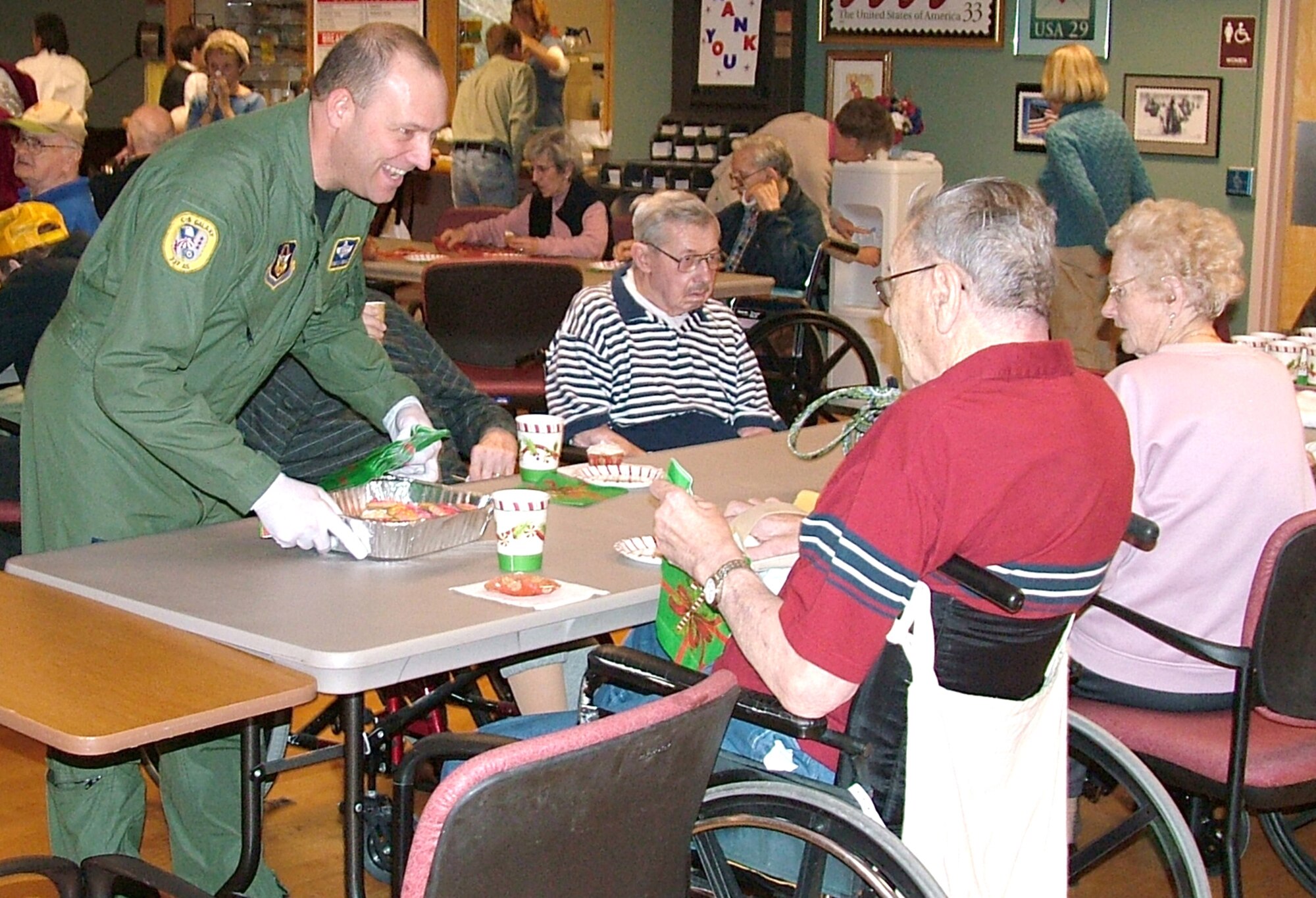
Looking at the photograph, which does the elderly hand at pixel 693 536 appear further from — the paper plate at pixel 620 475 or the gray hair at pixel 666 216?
the gray hair at pixel 666 216

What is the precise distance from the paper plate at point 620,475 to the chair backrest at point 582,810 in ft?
4.09

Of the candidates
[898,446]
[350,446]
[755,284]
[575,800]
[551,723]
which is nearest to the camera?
[575,800]

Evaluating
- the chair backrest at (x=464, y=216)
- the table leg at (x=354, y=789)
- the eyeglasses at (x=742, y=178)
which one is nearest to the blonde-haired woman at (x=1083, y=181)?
the eyeglasses at (x=742, y=178)

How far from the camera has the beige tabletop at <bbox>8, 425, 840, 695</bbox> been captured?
2.08 meters

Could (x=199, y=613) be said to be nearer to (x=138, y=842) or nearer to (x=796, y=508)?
(x=138, y=842)

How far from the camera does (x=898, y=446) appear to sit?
1.92 m

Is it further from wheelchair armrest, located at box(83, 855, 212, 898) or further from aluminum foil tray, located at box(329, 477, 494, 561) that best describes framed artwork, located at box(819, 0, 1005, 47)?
wheelchair armrest, located at box(83, 855, 212, 898)

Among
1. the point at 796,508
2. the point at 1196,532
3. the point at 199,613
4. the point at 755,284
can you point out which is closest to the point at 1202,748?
the point at 1196,532

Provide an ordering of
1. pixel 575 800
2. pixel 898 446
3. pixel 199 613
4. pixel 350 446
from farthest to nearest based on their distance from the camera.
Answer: pixel 350 446 → pixel 199 613 → pixel 898 446 → pixel 575 800

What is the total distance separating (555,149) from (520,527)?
185 inches

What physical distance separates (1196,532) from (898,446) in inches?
38.3

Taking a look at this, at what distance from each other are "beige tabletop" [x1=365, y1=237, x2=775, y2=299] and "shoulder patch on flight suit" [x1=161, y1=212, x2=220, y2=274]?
3.44 metres

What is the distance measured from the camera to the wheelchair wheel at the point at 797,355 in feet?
19.9

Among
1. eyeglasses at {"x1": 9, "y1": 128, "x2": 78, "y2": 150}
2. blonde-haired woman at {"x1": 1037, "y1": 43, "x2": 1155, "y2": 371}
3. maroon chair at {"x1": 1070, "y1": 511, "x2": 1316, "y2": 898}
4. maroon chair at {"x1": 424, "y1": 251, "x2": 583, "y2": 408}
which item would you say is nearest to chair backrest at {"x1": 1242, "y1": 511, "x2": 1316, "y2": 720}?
maroon chair at {"x1": 1070, "y1": 511, "x2": 1316, "y2": 898}
